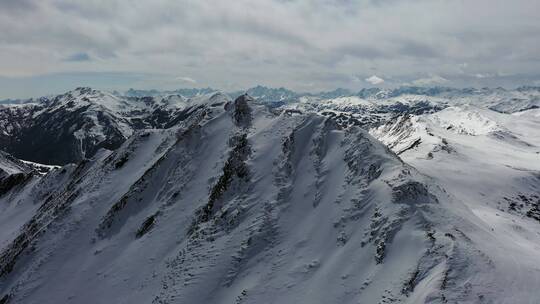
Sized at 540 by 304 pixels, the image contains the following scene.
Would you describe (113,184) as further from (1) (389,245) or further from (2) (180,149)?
(1) (389,245)

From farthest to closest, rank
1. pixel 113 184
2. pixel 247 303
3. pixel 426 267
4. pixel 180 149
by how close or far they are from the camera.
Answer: pixel 113 184
pixel 180 149
pixel 247 303
pixel 426 267

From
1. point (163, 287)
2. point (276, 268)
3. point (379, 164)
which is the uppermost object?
point (379, 164)

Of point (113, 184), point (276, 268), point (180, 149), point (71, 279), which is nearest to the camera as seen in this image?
point (276, 268)

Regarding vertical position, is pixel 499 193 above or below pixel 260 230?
below

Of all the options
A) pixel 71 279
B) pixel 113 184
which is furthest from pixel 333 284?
pixel 113 184

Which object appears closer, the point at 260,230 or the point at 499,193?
the point at 260,230

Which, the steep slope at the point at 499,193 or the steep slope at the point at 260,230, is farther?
the steep slope at the point at 260,230

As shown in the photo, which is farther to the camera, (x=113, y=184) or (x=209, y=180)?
(x=113, y=184)

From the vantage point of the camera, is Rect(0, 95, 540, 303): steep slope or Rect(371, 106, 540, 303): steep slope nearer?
Rect(371, 106, 540, 303): steep slope
